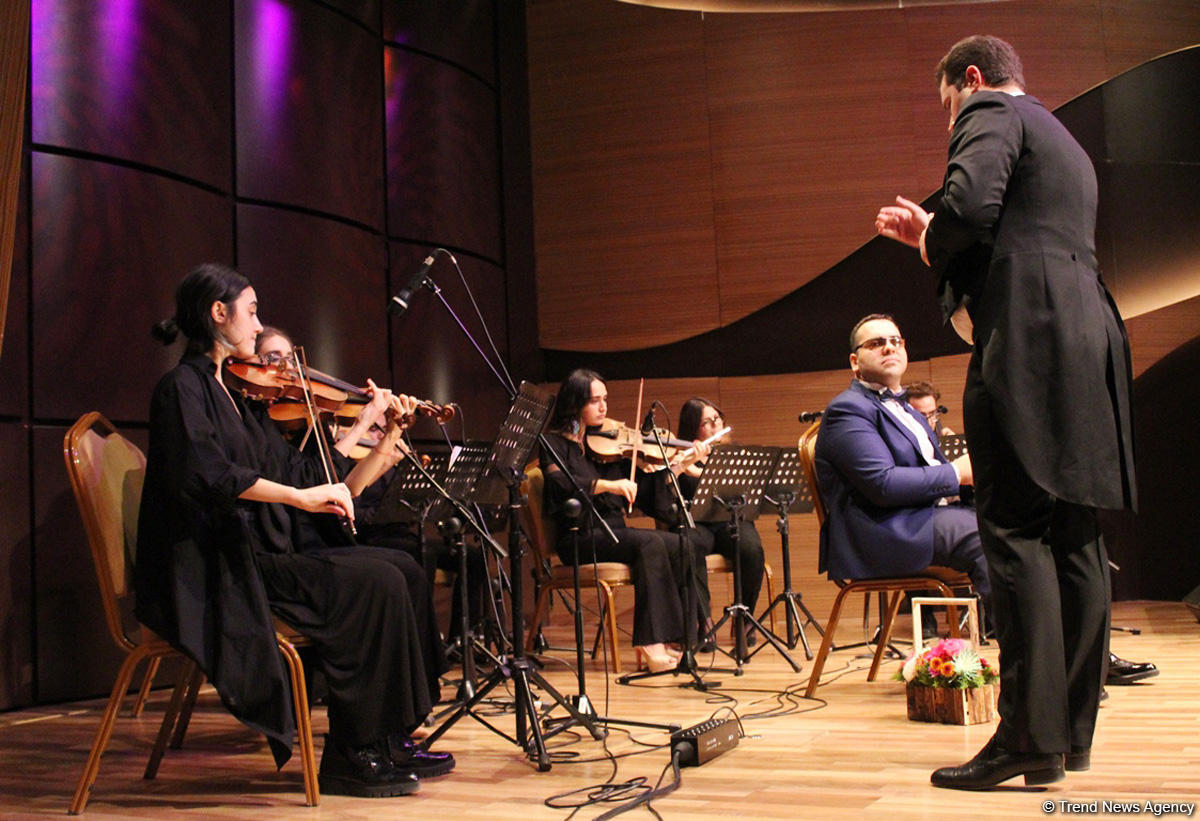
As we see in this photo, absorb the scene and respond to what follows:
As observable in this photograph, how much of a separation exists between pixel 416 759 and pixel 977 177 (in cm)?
197

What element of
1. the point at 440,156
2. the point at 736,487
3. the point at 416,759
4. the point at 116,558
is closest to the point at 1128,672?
the point at 736,487

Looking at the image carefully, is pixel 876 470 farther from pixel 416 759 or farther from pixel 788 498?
pixel 788 498

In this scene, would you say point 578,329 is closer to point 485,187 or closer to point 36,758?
point 485,187

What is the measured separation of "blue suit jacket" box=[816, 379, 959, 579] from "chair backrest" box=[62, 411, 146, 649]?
6.96ft

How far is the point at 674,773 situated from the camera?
272cm

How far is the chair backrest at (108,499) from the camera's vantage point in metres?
2.89

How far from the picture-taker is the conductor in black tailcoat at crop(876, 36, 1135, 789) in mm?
2301

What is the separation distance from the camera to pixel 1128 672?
13.0ft

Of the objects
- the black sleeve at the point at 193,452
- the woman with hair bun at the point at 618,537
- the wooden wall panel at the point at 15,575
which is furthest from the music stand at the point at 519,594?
the wooden wall panel at the point at 15,575

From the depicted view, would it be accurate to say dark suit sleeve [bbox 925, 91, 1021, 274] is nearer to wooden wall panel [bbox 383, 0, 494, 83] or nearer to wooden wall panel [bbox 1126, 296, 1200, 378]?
wooden wall panel [bbox 383, 0, 494, 83]

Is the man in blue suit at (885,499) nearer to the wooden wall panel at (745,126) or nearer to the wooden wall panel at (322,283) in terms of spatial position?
the wooden wall panel at (322,283)

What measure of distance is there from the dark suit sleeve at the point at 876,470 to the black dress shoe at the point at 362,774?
5.46 ft

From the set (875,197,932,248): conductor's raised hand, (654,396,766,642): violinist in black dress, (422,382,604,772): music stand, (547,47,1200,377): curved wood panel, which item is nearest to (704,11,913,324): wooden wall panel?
(547,47,1200,377): curved wood panel

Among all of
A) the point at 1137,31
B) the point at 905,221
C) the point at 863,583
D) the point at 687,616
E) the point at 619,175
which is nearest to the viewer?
the point at 905,221
